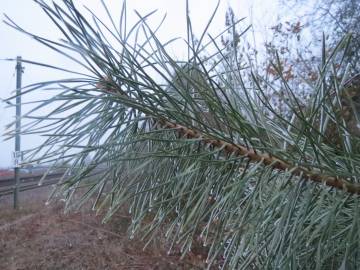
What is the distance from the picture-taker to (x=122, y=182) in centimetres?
71

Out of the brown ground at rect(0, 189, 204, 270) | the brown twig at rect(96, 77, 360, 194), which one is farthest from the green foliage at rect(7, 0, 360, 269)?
the brown ground at rect(0, 189, 204, 270)

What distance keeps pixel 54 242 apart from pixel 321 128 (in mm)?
6023

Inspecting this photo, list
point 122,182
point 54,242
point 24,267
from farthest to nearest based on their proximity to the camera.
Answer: point 54,242 < point 24,267 < point 122,182

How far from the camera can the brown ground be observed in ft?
16.6

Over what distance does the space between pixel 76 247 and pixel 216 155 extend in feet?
18.2

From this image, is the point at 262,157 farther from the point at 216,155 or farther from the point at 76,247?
the point at 76,247

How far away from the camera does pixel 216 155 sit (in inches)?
25.5

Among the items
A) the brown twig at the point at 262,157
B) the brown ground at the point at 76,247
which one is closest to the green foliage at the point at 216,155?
the brown twig at the point at 262,157

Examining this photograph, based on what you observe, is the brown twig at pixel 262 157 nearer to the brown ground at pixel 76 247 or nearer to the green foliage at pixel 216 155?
the green foliage at pixel 216 155

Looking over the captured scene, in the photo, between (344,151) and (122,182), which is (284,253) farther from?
(122,182)

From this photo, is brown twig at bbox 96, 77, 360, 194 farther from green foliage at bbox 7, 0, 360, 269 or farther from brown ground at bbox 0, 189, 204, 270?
brown ground at bbox 0, 189, 204, 270

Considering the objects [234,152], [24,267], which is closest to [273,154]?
[234,152]

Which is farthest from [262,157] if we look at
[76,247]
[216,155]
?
[76,247]

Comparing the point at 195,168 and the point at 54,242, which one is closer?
the point at 195,168
